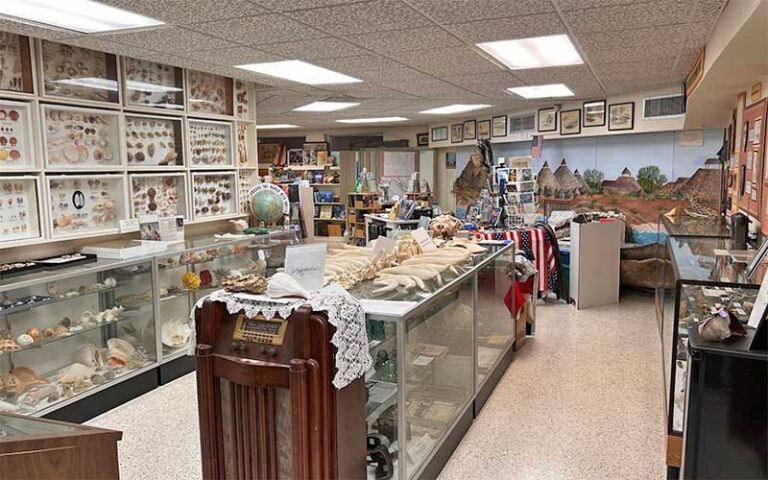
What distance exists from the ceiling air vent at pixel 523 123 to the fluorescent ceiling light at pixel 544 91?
4.51 feet

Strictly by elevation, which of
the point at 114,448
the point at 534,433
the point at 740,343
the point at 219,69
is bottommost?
the point at 534,433

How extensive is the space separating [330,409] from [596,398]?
2.60 metres

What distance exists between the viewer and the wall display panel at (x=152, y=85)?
4535 mm

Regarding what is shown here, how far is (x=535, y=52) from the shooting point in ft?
14.7

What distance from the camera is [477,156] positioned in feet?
30.0

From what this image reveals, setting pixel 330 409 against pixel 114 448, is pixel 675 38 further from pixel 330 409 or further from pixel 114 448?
pixel 114 448

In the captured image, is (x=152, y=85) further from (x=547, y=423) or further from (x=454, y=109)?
(x=454, y=109)

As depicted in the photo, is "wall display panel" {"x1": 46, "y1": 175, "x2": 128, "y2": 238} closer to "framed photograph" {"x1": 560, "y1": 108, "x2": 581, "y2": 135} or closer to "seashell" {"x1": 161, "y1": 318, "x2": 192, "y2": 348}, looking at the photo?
"seashell" {"x1": 161, "y1": 318, "x2": 192, "y2": 348}

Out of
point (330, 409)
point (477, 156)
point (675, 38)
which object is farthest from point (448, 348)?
point (477, 156)

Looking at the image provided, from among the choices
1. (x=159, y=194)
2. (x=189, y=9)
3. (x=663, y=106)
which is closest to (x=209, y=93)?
(x=159, y=194)

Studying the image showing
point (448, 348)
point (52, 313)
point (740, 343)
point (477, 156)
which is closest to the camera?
point (740, 343)

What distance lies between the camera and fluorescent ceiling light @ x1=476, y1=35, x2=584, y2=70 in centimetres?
408

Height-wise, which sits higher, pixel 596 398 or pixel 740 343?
pixel 740 343

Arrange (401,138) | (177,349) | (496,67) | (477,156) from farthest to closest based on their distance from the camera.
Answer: (401,138)
(477,156)
(496,67)
(177,349)
